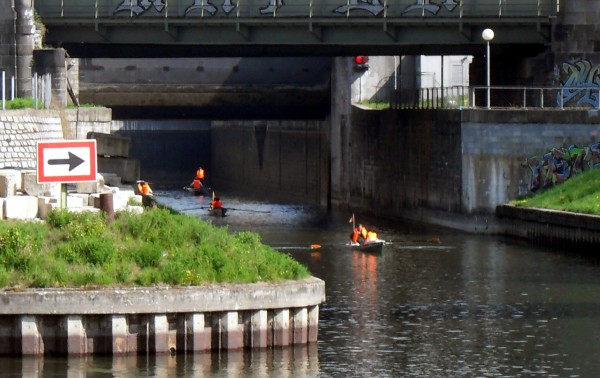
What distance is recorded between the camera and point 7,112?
66.1 m

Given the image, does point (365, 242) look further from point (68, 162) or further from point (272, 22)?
point (68, 162)

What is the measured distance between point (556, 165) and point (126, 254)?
150 feet

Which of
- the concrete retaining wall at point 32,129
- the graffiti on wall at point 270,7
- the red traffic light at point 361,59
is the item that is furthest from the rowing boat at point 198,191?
the concrete retaining wall at point 32,129

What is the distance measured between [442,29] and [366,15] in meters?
4.28

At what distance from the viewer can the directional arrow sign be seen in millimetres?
43719

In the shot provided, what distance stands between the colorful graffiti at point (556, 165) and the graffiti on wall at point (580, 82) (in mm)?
6613

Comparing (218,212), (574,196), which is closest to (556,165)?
(574,196)

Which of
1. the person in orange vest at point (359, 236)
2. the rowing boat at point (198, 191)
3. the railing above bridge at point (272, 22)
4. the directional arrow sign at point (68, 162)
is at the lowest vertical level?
the person in orange vest at point (359, 236)

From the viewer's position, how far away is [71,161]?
4381 cm

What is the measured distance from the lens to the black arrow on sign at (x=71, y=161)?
43750 mm

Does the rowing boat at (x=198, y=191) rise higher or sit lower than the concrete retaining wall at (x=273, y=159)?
lower

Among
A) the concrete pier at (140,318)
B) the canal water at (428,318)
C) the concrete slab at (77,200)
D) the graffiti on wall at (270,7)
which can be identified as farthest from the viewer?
the graffiti on wall at (270,7)

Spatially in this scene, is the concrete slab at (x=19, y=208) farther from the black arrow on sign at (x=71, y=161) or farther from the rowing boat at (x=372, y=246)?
the rowing boat at (x=372, y=246)

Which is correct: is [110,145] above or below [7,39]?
below
